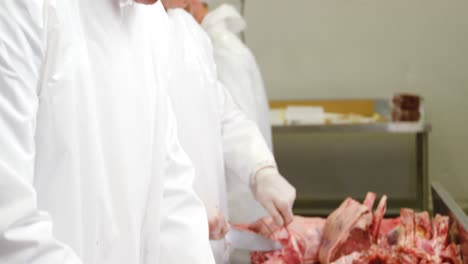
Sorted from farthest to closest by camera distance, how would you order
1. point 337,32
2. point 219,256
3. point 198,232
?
point 337,32
point 219,256
point 198,232

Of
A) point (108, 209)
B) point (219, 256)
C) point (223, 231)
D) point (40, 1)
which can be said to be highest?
point (40, 1)

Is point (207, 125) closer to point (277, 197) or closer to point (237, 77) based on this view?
point (277, 197)

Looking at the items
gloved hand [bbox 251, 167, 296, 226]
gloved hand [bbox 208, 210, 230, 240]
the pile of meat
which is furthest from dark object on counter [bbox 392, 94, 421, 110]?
gloved hand [bbox 208, 210, 230, 240]

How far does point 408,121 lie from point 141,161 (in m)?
2.90

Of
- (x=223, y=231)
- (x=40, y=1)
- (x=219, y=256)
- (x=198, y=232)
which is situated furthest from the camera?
(x=219, y=256)

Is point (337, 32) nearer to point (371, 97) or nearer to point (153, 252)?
point (371, 97)

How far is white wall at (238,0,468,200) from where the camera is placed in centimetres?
428

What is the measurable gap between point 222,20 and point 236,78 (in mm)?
264

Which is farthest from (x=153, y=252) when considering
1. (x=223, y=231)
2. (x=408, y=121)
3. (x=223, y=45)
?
(x=408, y=121)

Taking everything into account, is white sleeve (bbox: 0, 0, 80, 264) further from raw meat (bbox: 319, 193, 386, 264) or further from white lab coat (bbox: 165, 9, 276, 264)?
raw meat (bbox: 319, 193, 386, 264)

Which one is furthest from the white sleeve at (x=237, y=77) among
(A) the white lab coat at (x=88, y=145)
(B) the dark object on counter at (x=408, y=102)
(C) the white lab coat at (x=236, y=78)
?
(B) the dark object on counter at (x=408, y=102)

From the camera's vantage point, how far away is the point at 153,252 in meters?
1.08

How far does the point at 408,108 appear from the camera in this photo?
3.74m

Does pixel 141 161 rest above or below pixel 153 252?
above
